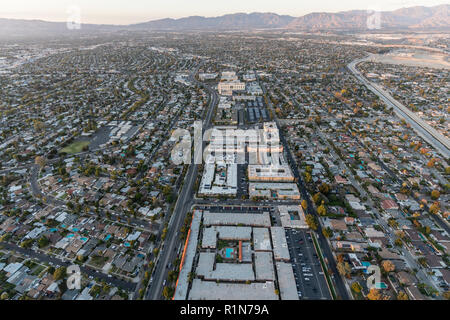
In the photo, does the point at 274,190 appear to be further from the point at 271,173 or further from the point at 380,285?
the point at 380,285

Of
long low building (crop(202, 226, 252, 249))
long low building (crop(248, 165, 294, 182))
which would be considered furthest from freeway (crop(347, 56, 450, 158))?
long low building (crop(202, 226, 252, 249))

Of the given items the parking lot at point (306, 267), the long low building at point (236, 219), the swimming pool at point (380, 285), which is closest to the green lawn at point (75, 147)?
the long low building at point (236, 219)

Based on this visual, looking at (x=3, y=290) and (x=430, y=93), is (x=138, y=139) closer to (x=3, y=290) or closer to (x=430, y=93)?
(x=3, y=290)

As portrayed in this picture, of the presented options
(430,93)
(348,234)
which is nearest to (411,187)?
(348,234)

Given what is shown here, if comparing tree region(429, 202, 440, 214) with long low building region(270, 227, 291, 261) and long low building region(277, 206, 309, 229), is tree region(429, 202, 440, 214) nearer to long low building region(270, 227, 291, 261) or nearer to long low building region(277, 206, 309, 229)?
long low building region(277, 206, 309, 229)

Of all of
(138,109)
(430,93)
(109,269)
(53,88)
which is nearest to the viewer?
(109,269)

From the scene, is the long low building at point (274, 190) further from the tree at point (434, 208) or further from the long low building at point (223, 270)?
the tree at point (434, 208)
